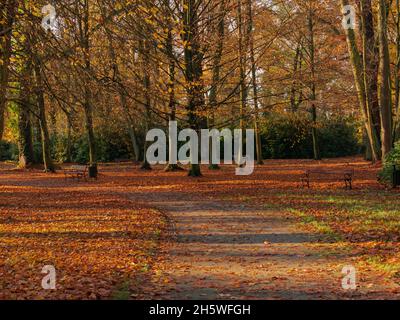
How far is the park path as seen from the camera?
6.96 meters

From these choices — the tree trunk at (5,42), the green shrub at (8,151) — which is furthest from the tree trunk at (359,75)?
the green shrub at (8,151)

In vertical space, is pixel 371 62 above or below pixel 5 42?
above

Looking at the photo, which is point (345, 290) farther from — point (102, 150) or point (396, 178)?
point (102, 150)

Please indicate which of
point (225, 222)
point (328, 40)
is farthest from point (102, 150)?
point (225, 222)

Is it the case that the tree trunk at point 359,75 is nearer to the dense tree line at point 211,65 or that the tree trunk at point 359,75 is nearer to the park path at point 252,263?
the dense tree line at point 211,65

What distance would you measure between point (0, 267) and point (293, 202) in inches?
399

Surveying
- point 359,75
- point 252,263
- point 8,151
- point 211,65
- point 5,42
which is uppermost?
point 211,65

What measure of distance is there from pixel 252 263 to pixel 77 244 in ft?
12.0

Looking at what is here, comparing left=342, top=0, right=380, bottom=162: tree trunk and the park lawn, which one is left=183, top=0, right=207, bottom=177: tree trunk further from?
left=342, top=0, right=380, bottom=162: tree trunk

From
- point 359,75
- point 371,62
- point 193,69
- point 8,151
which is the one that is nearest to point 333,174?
point 359,75

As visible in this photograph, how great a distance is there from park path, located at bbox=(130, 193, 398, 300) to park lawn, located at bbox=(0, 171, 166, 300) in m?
0.49

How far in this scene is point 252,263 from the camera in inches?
345

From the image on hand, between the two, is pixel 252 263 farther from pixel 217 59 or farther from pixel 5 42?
pixel 217 59

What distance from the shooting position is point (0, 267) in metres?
8.35
